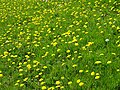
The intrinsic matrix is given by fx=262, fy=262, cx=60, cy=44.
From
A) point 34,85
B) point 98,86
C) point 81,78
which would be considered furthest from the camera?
point 34,85

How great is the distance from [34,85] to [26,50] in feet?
6.63

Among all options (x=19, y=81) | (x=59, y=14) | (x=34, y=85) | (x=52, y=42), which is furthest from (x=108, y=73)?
(x=59, y=14)

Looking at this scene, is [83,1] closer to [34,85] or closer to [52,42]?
[52,42]

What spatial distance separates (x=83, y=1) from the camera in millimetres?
10062

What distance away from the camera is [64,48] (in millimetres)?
6754

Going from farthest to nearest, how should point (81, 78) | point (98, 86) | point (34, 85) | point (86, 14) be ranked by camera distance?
1. point (86, 14)
2. point (34, 85)
3. point (81, 78)
4. point (98, 86)

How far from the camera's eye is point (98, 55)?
19.1ft

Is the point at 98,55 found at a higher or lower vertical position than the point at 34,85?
higher

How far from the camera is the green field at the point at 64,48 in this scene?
209 inches

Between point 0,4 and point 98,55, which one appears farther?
point 0,4

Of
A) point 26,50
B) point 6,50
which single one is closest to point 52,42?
point 26,50

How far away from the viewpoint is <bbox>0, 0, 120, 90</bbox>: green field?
5.30 metres

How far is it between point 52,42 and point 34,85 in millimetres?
1975

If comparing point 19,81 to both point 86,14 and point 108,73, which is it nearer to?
point 108,73
